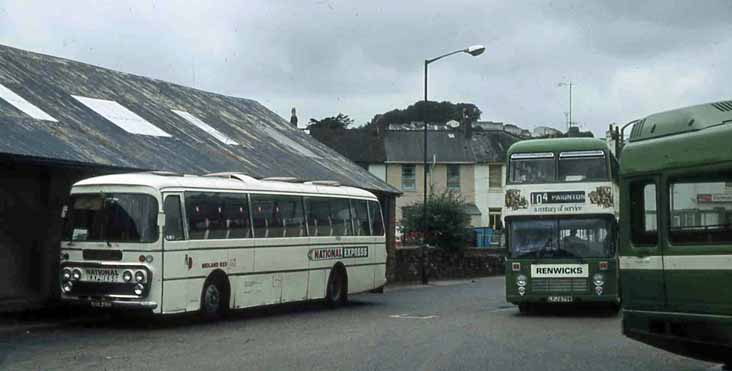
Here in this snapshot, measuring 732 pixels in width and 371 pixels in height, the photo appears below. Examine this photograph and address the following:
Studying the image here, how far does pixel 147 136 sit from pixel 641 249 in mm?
16954

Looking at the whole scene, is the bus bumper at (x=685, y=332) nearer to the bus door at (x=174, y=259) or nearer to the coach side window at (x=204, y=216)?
the bus door at (x=174, y=259)

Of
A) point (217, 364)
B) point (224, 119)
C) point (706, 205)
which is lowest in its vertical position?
point (217, 364)

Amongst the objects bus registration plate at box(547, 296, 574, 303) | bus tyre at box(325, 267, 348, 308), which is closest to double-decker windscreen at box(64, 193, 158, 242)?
bus tyre at box(325, 267, 348, 308)

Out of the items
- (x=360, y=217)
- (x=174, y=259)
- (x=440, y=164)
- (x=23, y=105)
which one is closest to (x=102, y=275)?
(x=174, y=259)

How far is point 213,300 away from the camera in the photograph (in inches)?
778

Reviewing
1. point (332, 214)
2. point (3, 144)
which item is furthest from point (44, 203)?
point (332, 214)

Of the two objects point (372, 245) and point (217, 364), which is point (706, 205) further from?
point (372, 245)

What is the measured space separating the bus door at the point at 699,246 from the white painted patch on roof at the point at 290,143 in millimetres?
24781

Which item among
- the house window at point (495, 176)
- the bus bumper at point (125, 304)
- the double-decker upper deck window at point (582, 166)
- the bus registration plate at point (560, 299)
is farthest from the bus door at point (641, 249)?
the house window at point (495, 176)

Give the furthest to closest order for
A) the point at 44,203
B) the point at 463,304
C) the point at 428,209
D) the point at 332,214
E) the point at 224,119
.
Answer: the point at 428,209 < the point at 224,119 < the point at 463,304 < the point at 332,214 < the point at 44,203

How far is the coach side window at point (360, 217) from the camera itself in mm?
25678

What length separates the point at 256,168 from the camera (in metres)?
29.0

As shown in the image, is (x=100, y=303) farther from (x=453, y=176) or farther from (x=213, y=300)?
(x=453, y=176)

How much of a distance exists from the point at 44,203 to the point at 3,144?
8.77ft
